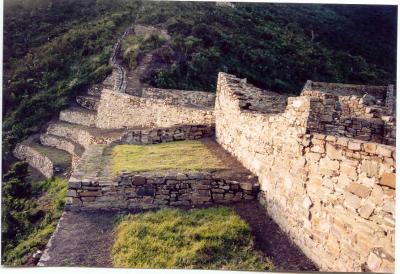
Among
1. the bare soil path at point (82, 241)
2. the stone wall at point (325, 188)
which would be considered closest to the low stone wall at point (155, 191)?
the bare soil path at point (82, 241)

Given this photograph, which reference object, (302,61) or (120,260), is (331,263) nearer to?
(120,260)

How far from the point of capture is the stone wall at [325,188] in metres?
4.30

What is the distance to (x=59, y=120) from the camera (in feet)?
70.0

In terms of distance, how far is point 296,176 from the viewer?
19.1 ft

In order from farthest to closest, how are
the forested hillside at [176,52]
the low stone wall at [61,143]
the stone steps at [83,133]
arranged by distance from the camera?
1. the forested hillside at [176,52]
2. the low stone wall at [61,143]
3. the stone steps at [83,133]

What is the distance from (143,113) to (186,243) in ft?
33.5

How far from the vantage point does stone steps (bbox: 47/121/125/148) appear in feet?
49.8

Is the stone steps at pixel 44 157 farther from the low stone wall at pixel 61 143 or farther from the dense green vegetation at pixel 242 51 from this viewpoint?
the dense green vegetation at pixel 242 51

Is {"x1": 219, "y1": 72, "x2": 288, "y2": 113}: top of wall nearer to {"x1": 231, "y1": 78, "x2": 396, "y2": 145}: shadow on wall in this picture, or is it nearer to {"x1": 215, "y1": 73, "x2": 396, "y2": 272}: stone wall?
{"x1": 231, "y1": 78, "x2": 396, "y2": 145}: shadow on wall

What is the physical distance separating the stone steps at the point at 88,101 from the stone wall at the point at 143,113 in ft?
9.11

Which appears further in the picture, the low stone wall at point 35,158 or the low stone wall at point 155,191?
the low stone wall at point 35,158

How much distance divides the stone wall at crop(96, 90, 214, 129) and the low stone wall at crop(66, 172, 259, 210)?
4.13m

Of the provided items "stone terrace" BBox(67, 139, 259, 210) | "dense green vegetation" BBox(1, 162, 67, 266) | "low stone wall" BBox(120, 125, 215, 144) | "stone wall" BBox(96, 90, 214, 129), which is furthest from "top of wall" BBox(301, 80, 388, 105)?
"stone terrace" BBox(67, 139, 259, 210)

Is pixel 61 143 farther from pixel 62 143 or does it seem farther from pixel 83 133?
pixel 83 133
